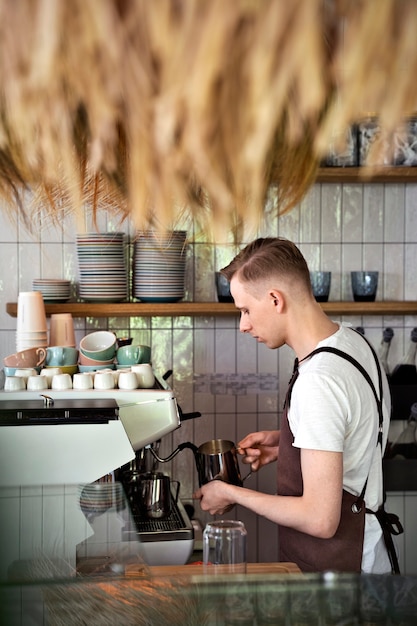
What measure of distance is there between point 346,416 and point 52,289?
1.70 metres

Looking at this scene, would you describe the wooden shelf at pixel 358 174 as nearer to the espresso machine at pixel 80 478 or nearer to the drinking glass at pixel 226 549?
the espresso machine at pixel 80 478

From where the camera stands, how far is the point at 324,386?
73.1 inches

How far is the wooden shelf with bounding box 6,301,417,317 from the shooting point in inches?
125

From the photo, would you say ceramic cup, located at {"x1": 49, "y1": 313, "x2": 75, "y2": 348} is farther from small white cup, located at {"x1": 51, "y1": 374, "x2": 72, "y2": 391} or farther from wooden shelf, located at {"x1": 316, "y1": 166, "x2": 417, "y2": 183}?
wooden shelf, located at {"x1": 316, "y1": 166, "x2": 417, "y2": 183}

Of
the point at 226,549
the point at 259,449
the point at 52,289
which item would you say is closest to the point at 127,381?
the point at 259,449

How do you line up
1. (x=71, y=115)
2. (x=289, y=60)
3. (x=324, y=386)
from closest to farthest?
(x=289, y=60), (x=71, y=115), (x=324, y=386)

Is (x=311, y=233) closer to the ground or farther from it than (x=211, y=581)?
farther from it

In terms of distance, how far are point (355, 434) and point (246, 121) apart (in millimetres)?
1416

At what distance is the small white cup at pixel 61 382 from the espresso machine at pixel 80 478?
46 mm

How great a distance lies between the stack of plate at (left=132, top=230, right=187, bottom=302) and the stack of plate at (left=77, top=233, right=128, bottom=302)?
0.06 meters

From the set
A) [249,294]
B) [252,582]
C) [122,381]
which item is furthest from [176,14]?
[122,381]

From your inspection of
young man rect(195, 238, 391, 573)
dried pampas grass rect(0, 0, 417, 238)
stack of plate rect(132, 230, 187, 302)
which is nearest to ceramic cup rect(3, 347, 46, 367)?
Result: young man rect(195, 238, 391, 573)

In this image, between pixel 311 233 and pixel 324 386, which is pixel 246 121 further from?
pixel 311 233

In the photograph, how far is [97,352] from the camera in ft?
8.46
